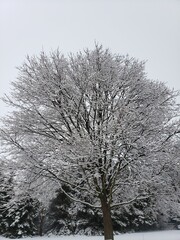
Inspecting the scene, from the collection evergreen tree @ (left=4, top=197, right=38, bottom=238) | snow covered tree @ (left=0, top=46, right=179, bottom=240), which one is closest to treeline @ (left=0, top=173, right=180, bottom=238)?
evergreen tree @ (left=4, top=197, right=38, bottom=238)

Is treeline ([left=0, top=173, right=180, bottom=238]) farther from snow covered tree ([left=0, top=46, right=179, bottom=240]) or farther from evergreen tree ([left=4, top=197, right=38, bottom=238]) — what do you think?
snow covered tree ([left=0, top=46, right=179, bottom=240])

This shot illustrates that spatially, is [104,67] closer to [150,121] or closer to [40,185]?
[150,121]

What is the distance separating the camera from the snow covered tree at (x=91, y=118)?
856cm

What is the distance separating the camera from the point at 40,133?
983 cm

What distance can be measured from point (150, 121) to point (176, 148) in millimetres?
1393

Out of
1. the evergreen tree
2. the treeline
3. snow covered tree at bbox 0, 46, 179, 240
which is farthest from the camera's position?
the evergreen tree

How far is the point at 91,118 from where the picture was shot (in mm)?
10844

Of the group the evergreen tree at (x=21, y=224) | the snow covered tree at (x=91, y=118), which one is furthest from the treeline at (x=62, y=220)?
the snow covered tree at (x=91, y=118)

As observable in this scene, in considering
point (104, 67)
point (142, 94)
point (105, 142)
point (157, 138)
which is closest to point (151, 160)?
point (157, 138)

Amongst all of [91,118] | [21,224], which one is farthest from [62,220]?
[91,118]

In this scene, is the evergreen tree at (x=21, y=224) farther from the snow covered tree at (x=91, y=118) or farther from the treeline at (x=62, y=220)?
the snow covered tree at (x=91, y=118)

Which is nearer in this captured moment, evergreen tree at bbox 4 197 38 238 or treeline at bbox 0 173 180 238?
treeline at bbox 0 173 180 238

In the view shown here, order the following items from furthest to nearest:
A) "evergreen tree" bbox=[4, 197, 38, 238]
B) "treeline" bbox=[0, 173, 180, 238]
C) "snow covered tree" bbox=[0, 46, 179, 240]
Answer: "evergreen tree" bbox=[4, 197, 38, 238], "treeline" bbox=[0, 173, 180, 238], "snow covered tree" bbox=[0, 46, 179, 240]

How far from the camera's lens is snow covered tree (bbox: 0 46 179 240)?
337 inches
